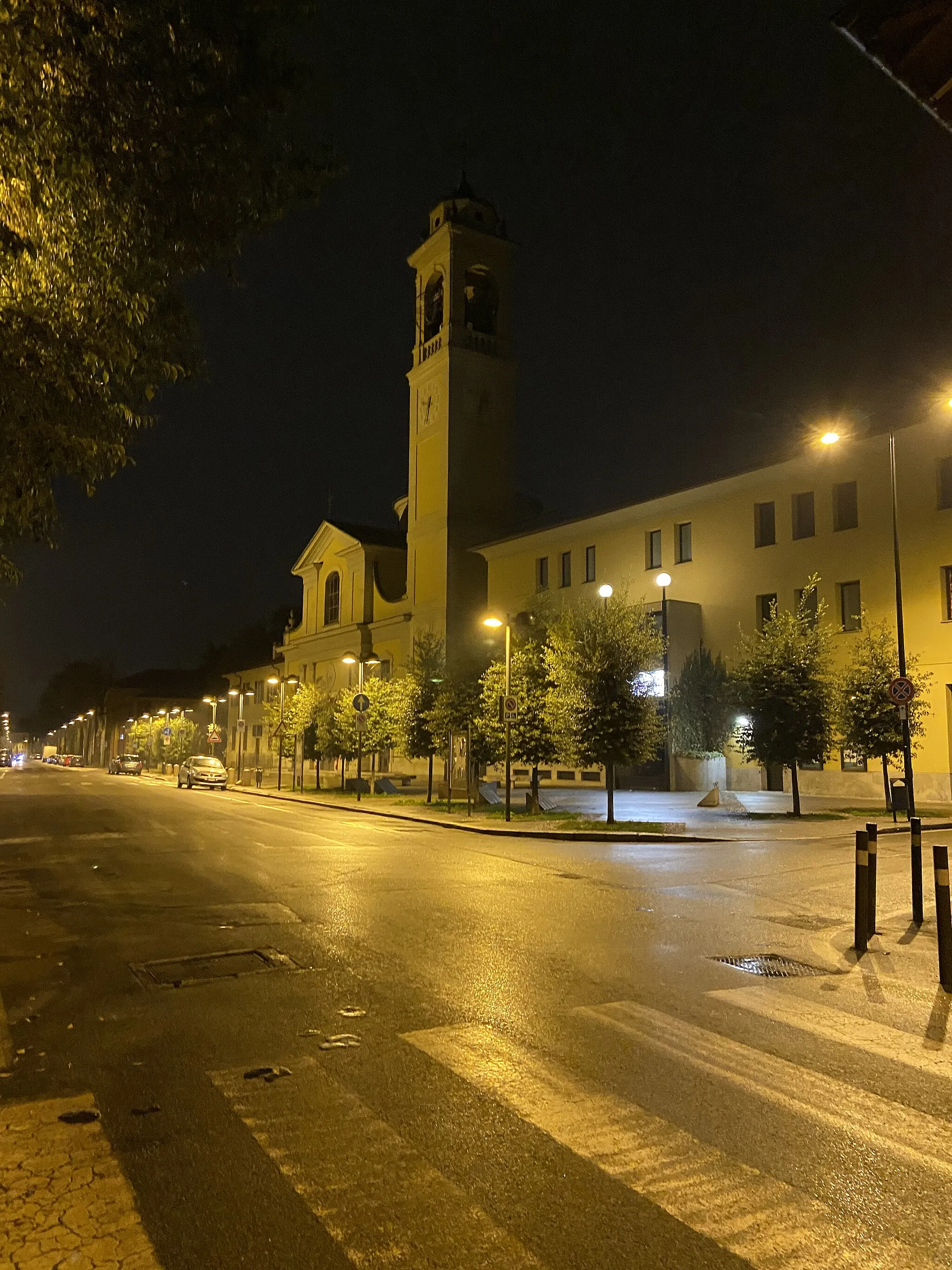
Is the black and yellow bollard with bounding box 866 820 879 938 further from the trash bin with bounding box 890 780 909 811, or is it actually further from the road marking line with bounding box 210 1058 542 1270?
the trash bin with bounding box 890 780 909 811

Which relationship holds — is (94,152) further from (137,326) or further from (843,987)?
(843,987)

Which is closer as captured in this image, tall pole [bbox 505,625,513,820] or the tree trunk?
tall pole [bbox 505,625,513,820]

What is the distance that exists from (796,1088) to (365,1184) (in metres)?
2.59

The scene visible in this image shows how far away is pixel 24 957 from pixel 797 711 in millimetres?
23081

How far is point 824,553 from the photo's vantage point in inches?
1415

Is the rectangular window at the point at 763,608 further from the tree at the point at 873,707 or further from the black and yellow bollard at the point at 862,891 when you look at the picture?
the black and yellow bollard at the point at 862,891

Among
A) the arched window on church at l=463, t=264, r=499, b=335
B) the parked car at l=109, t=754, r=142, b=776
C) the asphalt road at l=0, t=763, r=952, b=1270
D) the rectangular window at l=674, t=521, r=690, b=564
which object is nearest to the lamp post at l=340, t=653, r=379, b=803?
the rectangular window at l=674, t=521, r=690, b=564

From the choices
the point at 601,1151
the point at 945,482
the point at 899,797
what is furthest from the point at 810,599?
the point at 601,1151

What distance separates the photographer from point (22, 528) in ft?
31.0

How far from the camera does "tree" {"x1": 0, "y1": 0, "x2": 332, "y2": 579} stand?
6.46 metres

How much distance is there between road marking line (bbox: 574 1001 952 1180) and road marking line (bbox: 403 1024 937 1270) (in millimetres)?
774

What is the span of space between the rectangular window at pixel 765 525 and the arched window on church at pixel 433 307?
30.1m

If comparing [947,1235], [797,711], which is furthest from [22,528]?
[797,711]

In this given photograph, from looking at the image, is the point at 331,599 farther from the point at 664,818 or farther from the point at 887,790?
the point at 887,790
